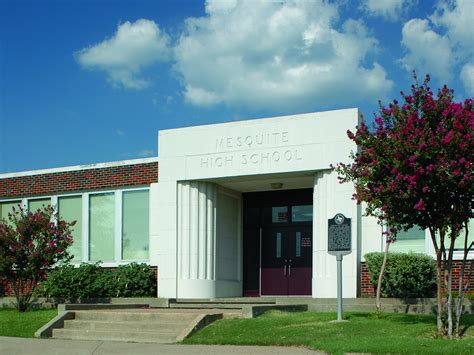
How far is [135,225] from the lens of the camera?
834 inches

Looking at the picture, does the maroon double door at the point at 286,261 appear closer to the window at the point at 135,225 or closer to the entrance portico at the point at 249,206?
the entrance portico at the point at 249,206

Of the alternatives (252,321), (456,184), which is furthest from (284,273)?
(456,184)

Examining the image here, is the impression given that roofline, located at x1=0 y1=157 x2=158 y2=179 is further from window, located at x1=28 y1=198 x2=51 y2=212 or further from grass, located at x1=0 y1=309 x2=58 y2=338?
grass, located at x1=0 y1=309 x2=58 y2=338

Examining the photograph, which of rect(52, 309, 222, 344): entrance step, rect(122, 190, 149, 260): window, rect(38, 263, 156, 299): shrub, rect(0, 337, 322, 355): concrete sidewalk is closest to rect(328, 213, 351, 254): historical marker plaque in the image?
rect(52, 309, 222, 344): entrance step

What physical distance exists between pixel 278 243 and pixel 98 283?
5.16 m

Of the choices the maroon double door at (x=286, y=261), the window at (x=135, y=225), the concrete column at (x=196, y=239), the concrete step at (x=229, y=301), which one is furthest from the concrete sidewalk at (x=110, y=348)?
the maroon double door at (x=286, y=261)

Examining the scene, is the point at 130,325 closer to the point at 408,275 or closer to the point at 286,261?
the point at 408,275

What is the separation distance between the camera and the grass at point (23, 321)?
15.5 meters

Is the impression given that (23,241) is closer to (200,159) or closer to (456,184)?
(200,159)

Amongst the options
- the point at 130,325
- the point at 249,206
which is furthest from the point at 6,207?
the point at 130,325

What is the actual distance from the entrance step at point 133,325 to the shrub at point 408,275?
408cm

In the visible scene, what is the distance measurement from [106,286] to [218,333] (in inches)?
273

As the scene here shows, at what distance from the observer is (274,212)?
21188mm

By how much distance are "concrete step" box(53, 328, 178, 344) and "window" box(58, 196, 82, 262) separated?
718cm
